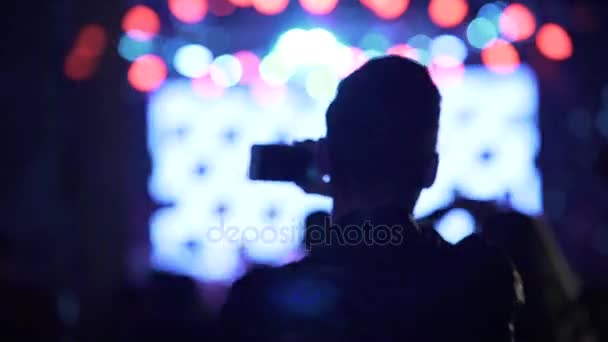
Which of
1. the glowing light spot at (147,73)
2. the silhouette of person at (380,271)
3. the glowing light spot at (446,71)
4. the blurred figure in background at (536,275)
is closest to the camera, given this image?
the silhouette of person at (380,271)

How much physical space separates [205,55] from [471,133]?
0.93 meters

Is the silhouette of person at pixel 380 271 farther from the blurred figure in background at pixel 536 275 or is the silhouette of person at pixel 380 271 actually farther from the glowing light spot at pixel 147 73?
the glowing light spot at pixel 147 73

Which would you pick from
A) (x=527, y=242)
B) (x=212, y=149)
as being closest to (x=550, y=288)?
(x=527, y=242)

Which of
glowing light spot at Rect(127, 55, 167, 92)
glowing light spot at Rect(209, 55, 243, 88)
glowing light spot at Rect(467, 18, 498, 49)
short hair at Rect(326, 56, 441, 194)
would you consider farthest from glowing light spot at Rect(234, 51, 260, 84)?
short hair at Rect(326, 56, 441, 194)

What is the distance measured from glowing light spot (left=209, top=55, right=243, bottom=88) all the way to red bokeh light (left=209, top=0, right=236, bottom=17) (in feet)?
0.51

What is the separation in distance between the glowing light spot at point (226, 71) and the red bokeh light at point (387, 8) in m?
0.49

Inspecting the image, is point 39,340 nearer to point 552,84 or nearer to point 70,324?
point 70,324

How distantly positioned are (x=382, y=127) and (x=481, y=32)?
202 centimetres

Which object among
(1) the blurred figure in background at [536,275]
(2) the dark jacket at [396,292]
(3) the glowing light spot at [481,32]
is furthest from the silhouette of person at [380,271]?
(3) the glowing light spot at [481,32]

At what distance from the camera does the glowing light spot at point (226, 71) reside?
2.71m

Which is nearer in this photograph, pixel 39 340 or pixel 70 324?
pixel 39 340

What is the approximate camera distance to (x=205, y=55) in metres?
2.75

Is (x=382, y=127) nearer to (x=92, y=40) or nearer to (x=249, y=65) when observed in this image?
(x=249, y=65)

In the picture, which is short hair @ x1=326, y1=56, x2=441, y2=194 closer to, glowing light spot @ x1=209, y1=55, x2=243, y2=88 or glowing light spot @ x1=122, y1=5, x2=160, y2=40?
glowing light spot @ x1=209, y1=55, x2=243, y2=88
